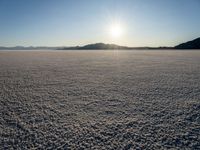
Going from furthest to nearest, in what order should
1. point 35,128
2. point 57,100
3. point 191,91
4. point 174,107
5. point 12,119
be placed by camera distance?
1. point 191,91
2. point 57,100
3. point 174,107
4. point 12,119
5. point 35,128

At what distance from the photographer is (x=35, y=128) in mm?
2975

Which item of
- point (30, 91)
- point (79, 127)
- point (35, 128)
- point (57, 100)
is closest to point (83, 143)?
point (79, 127)

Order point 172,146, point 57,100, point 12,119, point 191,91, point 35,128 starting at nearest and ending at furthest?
point 172,146
point 35,128
point 12,119
point 57,100
point 191,91

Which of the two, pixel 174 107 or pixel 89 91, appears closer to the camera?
pixel 174 107

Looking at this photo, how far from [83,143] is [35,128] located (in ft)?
3.56

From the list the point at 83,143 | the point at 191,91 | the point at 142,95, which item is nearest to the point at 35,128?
the point at 83,143

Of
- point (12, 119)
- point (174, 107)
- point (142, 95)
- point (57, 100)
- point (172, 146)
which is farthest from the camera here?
point (142, 95)

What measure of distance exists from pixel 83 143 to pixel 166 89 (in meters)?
Result: 4.08

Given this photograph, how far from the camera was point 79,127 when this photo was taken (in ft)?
9.92

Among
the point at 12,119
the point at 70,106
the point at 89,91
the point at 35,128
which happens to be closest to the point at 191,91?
the point at 89,91

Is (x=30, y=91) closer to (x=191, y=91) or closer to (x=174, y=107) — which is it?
(x=174, y=107)

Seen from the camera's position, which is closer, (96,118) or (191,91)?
(96,118)

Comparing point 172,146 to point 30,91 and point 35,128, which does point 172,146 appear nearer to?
point 35,128

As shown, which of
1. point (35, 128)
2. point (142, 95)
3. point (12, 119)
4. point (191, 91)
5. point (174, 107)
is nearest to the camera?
point (35, 128)
